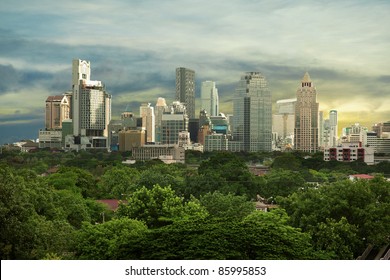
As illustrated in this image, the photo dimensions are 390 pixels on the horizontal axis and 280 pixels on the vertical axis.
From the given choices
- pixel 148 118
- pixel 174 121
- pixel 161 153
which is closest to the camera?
pixel 148 118

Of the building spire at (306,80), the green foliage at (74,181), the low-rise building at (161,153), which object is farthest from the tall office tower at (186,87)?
the low-rise building at (161,153)

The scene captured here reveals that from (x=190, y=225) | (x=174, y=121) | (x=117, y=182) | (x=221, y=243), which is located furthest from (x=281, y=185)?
(x=221, y=243)

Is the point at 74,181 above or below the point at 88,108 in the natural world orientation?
below

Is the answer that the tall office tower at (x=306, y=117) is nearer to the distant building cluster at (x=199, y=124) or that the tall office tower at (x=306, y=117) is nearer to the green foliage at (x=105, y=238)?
the distant building cluster at (x=199, y=124)

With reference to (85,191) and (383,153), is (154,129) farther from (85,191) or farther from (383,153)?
(383,153)

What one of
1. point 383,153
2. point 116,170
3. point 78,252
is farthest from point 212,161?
point 78,252

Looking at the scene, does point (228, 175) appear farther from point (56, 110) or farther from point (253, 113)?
point (56, 110)
